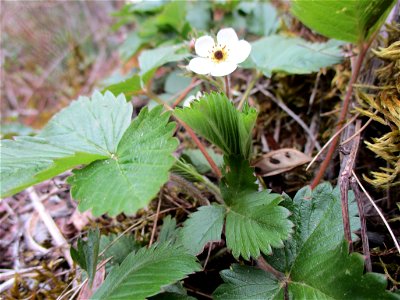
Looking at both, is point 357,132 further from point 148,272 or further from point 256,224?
point 148,272

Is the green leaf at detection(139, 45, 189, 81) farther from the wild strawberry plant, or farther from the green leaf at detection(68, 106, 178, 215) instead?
the green leaf at detection(68, 106, 178, 215)

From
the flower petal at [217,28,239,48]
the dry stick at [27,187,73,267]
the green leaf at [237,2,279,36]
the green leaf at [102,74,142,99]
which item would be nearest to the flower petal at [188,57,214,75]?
the flower petal at [217,28,239,48]

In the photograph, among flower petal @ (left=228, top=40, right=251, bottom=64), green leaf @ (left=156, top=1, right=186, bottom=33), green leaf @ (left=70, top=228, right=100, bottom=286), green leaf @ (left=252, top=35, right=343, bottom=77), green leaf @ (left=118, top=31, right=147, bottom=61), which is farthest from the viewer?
green leaf @ (left=118, top=31, right=147, bottom=61)

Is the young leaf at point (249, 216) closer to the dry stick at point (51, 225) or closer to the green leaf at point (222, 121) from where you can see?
the green leaf at point (222, 121)

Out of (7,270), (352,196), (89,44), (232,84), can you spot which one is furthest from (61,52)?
(352,196)

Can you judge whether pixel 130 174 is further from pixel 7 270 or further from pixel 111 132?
pixel 7 270

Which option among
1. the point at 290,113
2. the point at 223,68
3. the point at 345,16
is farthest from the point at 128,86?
the point at 345,16
